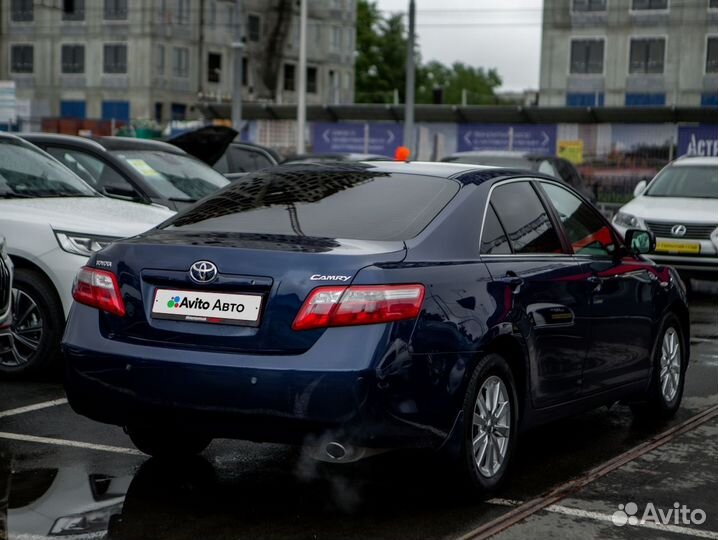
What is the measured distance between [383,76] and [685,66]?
41153 millimetres

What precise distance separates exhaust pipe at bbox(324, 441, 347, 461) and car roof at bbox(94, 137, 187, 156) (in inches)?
313

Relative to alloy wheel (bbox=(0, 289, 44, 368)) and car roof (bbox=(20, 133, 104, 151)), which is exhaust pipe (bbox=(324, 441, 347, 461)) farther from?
car roof (bbox=(20, 133, 104, 151))

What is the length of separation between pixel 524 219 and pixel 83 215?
361cm

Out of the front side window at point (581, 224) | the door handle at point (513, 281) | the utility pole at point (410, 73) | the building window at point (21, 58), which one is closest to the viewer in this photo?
the door handle at point (513, 281)

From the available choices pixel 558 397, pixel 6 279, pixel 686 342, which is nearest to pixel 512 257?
pixel 558 397

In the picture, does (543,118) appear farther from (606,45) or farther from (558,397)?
(558,397)

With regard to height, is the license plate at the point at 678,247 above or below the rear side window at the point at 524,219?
below

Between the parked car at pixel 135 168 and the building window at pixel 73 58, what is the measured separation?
2457 inches

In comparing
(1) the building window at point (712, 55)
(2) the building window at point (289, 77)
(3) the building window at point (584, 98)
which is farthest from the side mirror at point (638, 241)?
A: (2) the building window at point (289, 77)

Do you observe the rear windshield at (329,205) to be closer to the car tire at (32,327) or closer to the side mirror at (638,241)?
the side mirror at (638,241)

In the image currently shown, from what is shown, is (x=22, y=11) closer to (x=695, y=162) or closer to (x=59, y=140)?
(x=695, y=162)

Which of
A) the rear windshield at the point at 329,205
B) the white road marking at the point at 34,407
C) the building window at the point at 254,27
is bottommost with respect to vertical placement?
the white road marking at the point at 34,407

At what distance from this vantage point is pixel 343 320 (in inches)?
196

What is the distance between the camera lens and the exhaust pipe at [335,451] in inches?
198
